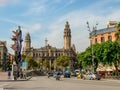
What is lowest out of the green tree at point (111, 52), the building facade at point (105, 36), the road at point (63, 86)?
the road at point (63, 86)

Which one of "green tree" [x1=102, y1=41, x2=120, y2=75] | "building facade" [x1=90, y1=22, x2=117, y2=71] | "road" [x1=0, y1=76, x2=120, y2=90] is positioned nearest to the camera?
"road" [x1=0, y1=76, x2=120, y2=90]

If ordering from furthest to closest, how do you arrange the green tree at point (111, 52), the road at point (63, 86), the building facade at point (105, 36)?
the building facade at point (105, 36) < the green tree at point (111, 52) < the road at point (63, 86)

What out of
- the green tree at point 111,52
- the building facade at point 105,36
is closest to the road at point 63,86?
the green tree at point 111,52

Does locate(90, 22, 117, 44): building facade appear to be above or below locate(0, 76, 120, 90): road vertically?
above

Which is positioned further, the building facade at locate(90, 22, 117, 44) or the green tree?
the building facade at locate(90, 22, 117, 44)

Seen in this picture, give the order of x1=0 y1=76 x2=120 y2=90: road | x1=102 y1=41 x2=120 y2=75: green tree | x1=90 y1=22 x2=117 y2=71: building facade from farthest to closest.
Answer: x1=90 y1=22 x2=117 y2=71: building facade
x1=102 y1=41 x2=120 y2=75: green tree
x1=0 y1=76 x2=120 y2=90: road

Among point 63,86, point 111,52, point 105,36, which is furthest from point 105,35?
point 63,86

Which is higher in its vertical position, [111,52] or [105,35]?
[105,35]

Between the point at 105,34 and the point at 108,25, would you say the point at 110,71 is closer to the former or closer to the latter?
the point at 105,34

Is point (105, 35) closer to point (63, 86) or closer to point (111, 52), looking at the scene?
point (111, 52)

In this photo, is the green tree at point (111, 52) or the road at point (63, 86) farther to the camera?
the green tree at point (111, 52)

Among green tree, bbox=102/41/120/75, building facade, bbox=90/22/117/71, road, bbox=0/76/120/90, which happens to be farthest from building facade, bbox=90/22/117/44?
road, bbox=0/76/120/90

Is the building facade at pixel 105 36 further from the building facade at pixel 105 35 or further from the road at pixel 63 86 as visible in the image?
the road at pixel 63 86

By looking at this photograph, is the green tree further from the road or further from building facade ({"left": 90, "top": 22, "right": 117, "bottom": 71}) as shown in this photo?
the road
